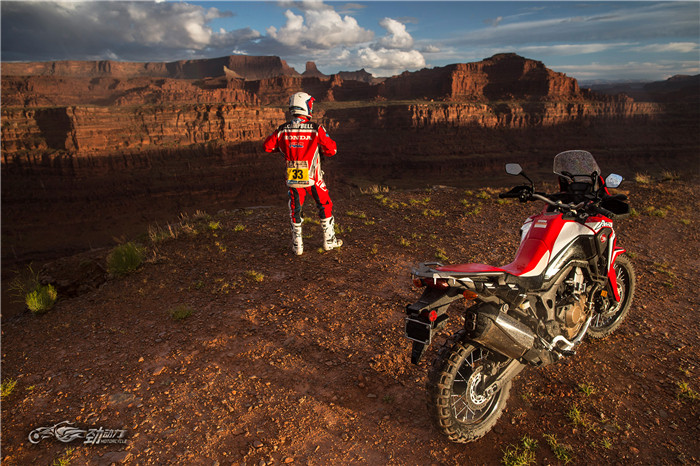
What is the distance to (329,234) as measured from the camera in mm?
7043

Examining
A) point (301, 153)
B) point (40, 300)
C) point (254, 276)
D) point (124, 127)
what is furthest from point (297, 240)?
point (124, 127)

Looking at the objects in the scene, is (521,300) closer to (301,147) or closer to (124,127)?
(301,147)

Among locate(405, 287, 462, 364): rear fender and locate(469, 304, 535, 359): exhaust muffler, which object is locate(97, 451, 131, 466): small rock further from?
locate(469, 304, 535, 359): exhaust muffler

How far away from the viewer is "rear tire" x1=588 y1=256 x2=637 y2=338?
13.9ft

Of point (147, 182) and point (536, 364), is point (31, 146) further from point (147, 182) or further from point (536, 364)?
point (536, 364)

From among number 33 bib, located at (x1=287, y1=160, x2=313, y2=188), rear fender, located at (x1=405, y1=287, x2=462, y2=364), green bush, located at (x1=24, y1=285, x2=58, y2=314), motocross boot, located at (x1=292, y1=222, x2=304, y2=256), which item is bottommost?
green bush, located at (x1=24, y1=285, x2=58, y2=314)

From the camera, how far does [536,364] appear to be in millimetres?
3182

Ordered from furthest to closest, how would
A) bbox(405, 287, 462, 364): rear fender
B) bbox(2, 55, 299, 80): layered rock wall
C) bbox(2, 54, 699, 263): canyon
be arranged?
1. bbox(2, 55, 299, 80): layered rock wall
2. bbox(2, 54, 699, 263): canyon
3. bbox(405, 287, 462, 364): rear fender

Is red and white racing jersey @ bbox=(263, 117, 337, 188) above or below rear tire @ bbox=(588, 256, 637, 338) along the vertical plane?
above

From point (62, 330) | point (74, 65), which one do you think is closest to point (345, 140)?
point (62, 330)

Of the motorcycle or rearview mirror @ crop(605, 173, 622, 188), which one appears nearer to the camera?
the motorcycle

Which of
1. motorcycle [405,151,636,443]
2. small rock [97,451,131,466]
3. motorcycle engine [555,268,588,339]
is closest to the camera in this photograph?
motorcycle [405,151,636,443]

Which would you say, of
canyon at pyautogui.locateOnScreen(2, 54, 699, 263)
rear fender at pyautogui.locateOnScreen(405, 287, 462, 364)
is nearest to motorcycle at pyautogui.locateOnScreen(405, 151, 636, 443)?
rear fender at pyautogui.locateOnScreen(405, 287, 462, 364)

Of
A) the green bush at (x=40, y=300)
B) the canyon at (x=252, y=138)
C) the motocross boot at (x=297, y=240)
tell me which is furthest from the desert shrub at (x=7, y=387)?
the canyon at (x=252, y=138)
